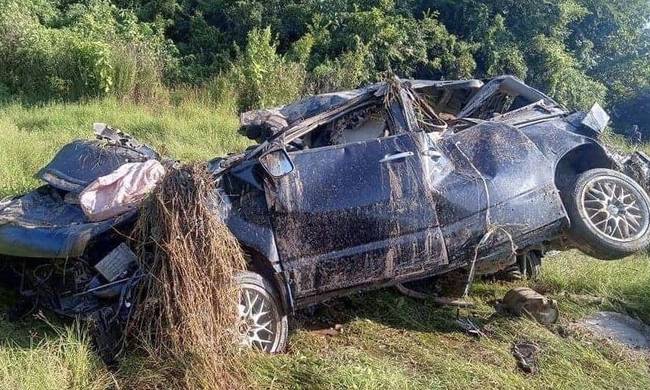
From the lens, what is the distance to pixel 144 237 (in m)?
3.87

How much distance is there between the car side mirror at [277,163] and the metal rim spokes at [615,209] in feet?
8.07

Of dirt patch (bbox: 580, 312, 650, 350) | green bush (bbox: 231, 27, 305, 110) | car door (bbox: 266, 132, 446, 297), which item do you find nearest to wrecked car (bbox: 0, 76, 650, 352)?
car door (bbox: 266, 132, 446, 297)

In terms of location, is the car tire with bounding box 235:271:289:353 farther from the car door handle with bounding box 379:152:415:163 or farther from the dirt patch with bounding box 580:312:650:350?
the dirt patch with bounding box 580:312:650:350

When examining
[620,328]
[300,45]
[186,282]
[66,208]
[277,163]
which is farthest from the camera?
[300,45]

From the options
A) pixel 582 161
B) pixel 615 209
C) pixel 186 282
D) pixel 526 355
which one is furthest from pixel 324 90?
pixel 186 282

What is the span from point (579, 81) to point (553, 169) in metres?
12.6

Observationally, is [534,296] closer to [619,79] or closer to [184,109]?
[184,109]

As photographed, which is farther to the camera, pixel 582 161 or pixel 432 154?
pixel 582 161

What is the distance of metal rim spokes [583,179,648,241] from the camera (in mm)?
5105

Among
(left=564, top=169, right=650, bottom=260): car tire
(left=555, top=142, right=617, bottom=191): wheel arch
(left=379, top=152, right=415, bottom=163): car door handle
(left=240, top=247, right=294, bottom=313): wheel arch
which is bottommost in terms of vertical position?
(left=240, top=247, right=294, bottom=313): wheel arch

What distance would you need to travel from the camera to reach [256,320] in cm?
409

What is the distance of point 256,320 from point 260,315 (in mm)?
40

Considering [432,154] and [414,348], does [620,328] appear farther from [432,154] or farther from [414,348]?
[432,154]

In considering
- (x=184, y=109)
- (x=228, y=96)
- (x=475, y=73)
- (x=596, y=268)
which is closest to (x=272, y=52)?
(x=228, y=96)
